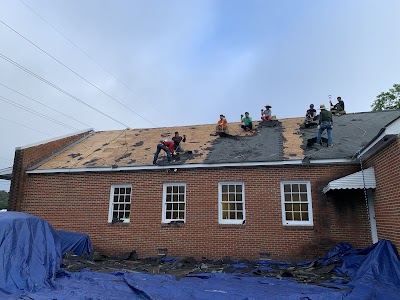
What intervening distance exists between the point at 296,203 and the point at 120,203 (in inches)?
300

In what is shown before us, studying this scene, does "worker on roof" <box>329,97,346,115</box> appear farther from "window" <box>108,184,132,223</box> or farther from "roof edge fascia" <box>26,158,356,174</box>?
"window" <box>108,184,132,223</box>

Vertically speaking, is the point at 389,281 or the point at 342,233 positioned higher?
the point at 342,233

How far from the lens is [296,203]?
1130 centimetres

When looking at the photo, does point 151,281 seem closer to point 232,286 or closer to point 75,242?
point 232,286

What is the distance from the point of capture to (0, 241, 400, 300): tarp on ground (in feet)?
21.4

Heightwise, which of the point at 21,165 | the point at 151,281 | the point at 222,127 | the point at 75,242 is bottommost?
the point at 151,281

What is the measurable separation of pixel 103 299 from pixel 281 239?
22.6ft

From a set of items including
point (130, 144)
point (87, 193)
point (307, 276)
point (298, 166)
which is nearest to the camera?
point (307, 276)

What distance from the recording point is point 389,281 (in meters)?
7.07

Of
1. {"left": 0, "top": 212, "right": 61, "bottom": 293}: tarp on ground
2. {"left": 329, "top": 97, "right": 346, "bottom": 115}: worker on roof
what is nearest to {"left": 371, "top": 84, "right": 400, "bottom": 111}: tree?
{"left": 329, "top": 97, "right": 346, "bottom": 115}: worker on roof

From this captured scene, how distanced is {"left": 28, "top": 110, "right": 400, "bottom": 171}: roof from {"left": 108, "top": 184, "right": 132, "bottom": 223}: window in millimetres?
1074

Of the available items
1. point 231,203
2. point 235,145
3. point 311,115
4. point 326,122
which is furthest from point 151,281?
point 311,115

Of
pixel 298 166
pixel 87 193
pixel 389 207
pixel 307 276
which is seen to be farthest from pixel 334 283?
pixel 87 193

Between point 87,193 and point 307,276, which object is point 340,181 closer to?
point 307,276
